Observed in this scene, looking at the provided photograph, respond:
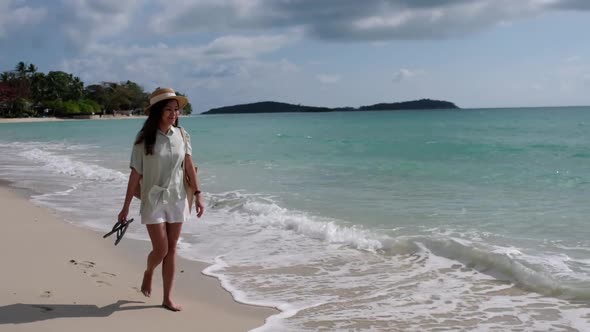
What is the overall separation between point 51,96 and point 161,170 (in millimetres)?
109504

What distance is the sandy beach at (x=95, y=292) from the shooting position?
12.8ft

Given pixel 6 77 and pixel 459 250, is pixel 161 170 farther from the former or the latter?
pixel 6 77

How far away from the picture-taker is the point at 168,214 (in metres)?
4.07

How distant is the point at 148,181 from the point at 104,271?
67.7 inches

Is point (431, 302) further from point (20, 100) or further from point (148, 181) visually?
point (20, 100)

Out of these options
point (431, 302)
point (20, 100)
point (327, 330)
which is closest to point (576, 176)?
point (431, 302)

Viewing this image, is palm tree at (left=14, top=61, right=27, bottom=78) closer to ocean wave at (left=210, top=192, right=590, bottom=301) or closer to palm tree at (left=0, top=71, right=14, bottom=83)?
palm tree at (left=0, top=71, right=14, bottom=83)

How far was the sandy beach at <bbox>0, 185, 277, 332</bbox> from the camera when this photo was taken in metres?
3.91

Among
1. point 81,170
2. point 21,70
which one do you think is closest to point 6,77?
point 21,70

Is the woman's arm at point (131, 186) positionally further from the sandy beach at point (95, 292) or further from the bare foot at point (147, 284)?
the sandy beach at point (95, 292)

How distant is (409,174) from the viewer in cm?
1521

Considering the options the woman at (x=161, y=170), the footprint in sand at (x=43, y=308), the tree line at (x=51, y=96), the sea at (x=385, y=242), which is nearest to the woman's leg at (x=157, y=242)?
the woman at (x=161, y=170)

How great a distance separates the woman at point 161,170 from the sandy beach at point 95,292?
533 millimetres

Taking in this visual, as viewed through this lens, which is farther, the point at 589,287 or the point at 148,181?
the point at 589,287
